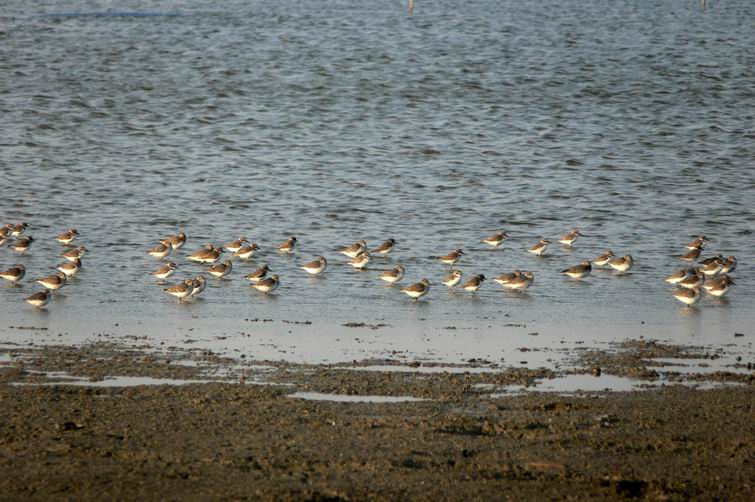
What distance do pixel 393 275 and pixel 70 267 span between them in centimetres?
440

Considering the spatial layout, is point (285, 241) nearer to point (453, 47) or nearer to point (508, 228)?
point (508, 228)

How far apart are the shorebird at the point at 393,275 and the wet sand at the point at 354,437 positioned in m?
5.73

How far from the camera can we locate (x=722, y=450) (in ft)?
30.6

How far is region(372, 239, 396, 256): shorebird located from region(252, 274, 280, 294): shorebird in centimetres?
293

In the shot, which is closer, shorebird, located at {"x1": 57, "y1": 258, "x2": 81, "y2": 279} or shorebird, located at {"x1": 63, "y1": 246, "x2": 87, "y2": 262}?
shorebird, located at {"x1": 57, "y1": 258, "x2": 81, "y2": 279}

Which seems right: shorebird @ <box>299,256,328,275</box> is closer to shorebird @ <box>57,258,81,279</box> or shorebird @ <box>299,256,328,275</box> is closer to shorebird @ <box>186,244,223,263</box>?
shorebird @ <box>186,244,223,263</box>

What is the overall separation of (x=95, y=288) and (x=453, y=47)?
89.5 ft

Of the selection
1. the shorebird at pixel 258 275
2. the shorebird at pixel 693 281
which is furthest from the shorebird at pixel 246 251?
the shorebird at pixel 693 281

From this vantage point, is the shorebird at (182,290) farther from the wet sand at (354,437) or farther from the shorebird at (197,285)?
the wet sand at (354,437)

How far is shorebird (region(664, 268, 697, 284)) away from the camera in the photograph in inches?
674

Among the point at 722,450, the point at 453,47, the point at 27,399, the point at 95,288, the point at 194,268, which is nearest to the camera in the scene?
the point at 722,450

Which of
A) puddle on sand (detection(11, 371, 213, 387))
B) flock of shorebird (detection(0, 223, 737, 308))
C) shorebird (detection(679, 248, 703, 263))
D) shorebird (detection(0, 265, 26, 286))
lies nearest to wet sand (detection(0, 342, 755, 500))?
puddle on sand (detection(11, 371, 213, 387))

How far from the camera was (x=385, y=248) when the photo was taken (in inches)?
776

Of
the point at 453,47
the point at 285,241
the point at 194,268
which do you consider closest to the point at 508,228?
the point at 285,241
